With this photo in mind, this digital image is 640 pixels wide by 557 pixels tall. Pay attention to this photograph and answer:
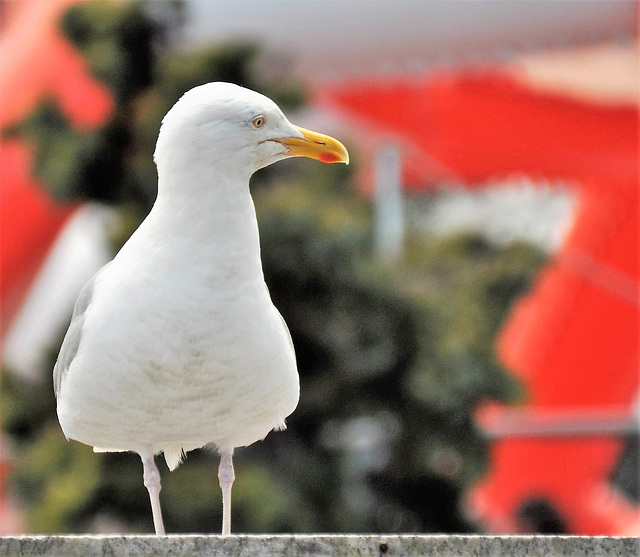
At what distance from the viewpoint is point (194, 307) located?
1978mm

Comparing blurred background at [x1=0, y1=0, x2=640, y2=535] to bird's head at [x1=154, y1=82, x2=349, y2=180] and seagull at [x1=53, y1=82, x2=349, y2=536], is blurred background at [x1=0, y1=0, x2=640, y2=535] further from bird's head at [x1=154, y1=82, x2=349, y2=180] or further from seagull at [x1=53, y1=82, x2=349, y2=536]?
bird's head at [x1=154, y1=82, x2=349, y2=180]

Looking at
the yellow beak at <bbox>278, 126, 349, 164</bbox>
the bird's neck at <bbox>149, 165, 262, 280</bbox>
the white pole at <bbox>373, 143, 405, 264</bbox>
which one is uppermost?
the yellow beak at <bbox>278, 126, 349, 164</bbox>

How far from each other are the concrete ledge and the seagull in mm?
285

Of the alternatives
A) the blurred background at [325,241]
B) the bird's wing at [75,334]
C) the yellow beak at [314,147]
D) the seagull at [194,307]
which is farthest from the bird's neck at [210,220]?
the blurred background at [325,241]

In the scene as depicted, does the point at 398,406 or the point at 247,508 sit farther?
the point at 398,406

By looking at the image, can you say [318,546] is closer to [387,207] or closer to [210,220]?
[210,220]

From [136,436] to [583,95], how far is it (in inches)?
187

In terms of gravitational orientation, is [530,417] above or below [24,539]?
below

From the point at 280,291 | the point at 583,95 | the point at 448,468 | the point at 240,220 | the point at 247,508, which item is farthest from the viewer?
the point at 583,95

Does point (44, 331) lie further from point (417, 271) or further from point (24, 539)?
point (24, 539)

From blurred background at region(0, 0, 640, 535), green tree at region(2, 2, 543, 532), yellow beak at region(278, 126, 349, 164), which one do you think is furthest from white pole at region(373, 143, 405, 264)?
yellow beak at region(278, 126, 349, 164)

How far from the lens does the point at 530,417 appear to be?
6.60m

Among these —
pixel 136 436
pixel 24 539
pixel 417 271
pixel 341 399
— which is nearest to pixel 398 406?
pixel 341 399

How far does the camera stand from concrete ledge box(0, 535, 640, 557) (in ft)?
5.88
